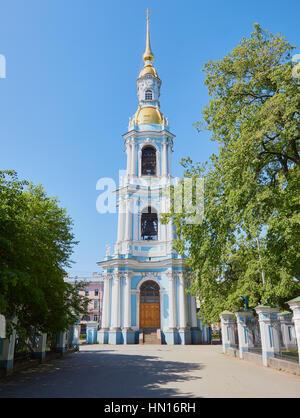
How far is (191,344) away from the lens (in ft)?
94.5

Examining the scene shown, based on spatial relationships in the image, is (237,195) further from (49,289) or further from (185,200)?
(49,289)

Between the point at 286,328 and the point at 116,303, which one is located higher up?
the point at 116,303

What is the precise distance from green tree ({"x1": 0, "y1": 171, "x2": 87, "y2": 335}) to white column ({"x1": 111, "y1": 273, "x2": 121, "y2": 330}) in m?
11.7

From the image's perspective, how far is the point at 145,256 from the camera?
3198 centimetres

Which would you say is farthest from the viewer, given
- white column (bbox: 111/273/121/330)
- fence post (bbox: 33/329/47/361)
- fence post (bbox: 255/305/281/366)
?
white column (bbox: 111/273/121/330)

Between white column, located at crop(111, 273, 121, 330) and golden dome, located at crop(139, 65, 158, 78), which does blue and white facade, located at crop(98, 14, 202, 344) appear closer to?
white column, located at crop(111, 273, 121, 330)

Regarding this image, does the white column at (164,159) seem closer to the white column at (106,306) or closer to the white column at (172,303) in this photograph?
the white column at (172,303)

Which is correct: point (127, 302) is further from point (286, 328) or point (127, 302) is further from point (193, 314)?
point (286, 328)

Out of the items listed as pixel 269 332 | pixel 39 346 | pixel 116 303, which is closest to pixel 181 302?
Answer: pixel 116 303

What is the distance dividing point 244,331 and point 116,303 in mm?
16388

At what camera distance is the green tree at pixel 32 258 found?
8734mm

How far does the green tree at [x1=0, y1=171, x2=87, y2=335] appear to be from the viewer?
873 cm

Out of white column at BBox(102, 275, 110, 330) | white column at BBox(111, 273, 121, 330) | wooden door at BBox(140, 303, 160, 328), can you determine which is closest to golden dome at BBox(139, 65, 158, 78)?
white column at BBox(111, 273, 121, 330)

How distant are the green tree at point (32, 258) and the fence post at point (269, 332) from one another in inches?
307
